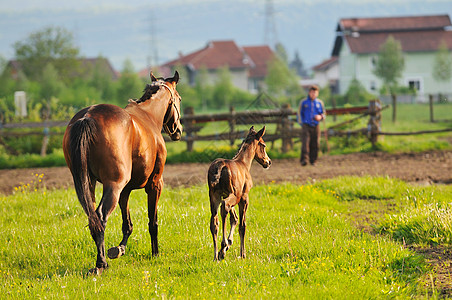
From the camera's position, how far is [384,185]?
10664 millimetres

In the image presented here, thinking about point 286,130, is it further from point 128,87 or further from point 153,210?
point 128,87

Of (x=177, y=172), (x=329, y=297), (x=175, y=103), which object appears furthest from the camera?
(x=177, y=172)

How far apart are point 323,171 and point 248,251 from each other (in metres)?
7.66

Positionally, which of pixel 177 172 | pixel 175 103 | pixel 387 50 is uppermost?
pixel 387 50

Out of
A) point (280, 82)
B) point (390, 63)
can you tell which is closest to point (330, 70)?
point (280, 82)

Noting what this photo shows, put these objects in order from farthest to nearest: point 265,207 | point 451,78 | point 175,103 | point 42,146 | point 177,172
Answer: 1. point 451,78
2. point 42,146
3. point 177,172
4. point 265,207
5. point 175,103

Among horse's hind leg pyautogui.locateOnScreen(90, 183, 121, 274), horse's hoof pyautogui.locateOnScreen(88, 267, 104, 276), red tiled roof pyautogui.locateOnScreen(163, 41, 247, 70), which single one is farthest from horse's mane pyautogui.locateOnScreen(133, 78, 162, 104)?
red tiled roof pyautogui.locateOnScreen(163, 41, 247, 70)

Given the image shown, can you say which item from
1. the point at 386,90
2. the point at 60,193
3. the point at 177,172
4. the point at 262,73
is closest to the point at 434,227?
the point at 60,193

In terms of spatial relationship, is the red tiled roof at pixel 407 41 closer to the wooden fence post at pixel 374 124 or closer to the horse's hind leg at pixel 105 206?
the wooden fence post at pixel 374 124

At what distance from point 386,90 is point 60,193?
154ft

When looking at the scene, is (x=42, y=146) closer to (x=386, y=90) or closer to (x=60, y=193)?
(x=60, y=193)

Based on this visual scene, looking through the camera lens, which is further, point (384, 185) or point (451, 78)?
point (451, 78)

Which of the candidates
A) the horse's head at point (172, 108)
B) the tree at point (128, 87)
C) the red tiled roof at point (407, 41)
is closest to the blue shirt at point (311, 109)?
the horse's head at point (172, 108)

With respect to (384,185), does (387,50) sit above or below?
above
